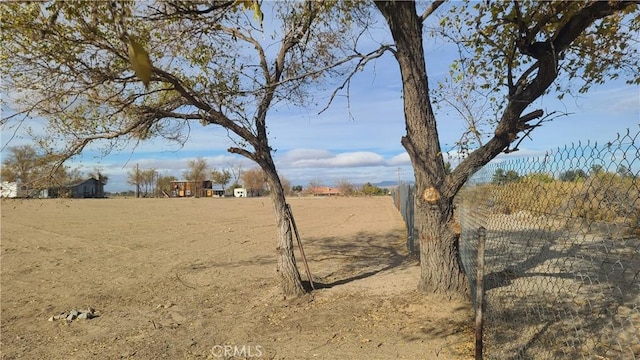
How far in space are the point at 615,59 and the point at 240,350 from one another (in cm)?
630

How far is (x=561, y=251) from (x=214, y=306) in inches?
198

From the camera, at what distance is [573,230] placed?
139 inches

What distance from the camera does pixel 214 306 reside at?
24.2 ft

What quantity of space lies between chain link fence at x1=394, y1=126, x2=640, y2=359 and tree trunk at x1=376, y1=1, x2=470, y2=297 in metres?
0.35

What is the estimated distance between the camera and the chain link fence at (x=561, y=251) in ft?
8.93

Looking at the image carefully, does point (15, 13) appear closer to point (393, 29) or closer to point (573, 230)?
point (393, 29)

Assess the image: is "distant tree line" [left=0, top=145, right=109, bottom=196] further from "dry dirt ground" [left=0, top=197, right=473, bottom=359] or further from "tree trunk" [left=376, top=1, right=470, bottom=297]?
"tree trunk" [left=376, top=1, right=470, bottom=297]

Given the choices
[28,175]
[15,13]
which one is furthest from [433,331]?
[28,175]

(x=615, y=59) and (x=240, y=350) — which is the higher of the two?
(x=615, y=59)

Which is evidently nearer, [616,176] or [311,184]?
[616,176]

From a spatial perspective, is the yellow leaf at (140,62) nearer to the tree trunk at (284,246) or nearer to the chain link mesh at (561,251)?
the chain link mesh at (561,251)

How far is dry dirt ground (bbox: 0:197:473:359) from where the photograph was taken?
538 cm

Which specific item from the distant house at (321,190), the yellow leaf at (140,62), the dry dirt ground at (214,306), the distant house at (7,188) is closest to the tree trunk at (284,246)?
the dry dirt ground at (214,306)

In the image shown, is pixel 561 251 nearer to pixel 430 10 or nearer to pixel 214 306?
pixel 430 10
